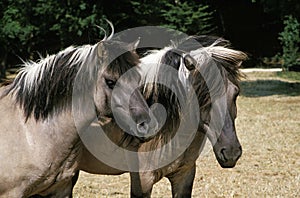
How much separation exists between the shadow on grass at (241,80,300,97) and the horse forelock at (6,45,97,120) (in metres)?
13.8

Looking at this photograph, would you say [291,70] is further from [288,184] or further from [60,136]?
[60,136]

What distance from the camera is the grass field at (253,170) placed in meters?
6.29

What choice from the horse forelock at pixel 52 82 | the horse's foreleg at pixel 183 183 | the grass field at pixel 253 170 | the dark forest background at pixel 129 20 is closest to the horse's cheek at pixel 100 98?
the horse forelock at pixel 52 82

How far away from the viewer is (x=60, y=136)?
12.3 ft

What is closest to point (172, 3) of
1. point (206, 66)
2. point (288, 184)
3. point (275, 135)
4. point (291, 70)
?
point (291, 70)

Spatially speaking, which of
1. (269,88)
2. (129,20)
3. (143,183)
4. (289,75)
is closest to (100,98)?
(143,183)

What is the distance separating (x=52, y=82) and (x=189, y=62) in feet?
3.48

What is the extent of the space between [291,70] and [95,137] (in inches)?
852

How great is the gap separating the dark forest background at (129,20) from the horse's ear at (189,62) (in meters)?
9.91

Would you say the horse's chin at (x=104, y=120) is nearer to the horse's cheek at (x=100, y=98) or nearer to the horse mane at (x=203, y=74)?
the horse's cheek at (x=100, y=98)

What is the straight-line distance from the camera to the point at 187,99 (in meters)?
4.20

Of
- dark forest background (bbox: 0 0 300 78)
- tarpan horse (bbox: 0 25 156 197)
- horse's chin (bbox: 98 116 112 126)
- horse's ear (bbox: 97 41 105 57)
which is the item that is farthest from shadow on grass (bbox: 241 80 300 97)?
horse's ear (bbox: 97 41 105 57)

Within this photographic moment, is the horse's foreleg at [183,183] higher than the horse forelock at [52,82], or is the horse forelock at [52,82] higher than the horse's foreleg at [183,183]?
the horse forelock at [52,82]

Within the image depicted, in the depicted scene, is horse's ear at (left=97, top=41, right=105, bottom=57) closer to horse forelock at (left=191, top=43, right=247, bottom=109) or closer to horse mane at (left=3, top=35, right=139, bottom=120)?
horse mane at (left=3, top=35, right=139, bottom=120)
